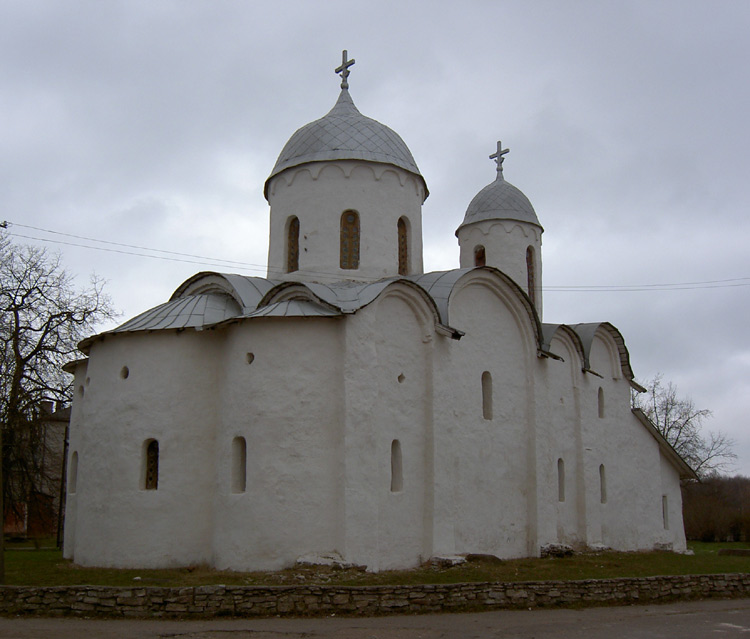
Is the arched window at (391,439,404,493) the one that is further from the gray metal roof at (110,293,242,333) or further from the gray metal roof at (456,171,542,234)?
the gray metal roof at (456,171,542,234)

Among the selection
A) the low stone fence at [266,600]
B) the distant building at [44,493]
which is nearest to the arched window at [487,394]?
the low stone fence at [266,600]

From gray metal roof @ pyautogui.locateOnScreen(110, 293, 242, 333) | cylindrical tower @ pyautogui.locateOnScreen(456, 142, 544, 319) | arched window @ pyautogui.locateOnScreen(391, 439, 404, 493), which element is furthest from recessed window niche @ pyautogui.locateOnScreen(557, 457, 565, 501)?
gray metal roof @ pyautogui.locateOnScreen(110, 293, 242, 333)

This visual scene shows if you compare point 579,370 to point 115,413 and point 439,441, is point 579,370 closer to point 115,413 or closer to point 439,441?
point 439,441

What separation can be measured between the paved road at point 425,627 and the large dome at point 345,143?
997 centimetres

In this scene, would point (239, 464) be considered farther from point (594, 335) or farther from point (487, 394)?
point (594, 335)

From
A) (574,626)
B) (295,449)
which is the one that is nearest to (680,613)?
(574,626)

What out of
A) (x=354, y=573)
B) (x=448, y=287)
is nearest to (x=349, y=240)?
(x=448, y=287)

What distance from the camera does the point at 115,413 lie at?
13336mm

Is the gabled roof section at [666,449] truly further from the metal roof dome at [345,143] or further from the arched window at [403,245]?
the metal roof dome at [345,143]

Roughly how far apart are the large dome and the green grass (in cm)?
835

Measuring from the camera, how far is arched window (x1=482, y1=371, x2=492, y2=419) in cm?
1496

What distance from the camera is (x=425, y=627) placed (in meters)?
8.62

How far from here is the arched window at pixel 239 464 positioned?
494 inches

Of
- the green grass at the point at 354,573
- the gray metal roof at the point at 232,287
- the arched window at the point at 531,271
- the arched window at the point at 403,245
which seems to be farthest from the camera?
the arched window at the point at 531,271
